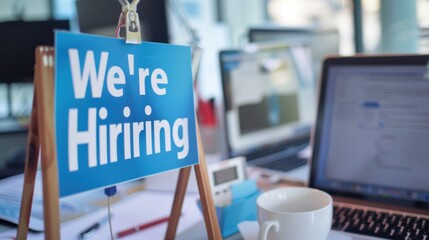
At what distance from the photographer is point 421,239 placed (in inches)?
25.1

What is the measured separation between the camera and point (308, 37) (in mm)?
1501

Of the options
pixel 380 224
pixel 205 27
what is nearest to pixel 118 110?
pixel 380 224

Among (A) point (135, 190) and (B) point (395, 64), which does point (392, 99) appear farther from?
(A) point (135, 190)

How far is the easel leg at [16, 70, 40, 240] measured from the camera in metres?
0.52

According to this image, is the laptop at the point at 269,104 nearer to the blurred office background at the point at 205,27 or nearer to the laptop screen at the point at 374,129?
the blurred office background at the point at 205,27

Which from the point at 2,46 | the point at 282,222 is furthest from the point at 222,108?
the point at 2,46

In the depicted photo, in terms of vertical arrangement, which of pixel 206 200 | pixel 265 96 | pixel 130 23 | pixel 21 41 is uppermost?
pixel 21 41

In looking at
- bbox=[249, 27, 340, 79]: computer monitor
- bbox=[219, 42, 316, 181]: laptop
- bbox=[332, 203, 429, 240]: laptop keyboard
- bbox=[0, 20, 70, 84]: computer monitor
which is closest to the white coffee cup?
bbox=[332, 203, 429, 240]: laptop keyboard

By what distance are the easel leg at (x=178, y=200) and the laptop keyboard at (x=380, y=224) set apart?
0.28m

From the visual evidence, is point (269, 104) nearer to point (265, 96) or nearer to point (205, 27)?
point (265, 96)

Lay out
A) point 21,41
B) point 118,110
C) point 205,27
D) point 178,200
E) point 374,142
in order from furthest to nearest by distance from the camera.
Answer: point 205,27, point 21,41, point 374,142, point 178,200, point 118,110

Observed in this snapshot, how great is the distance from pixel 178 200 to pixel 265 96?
2.15 ft

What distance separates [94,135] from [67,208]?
0.49 m

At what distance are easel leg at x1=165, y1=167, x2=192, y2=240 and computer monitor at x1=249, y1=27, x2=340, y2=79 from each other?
0.82m
